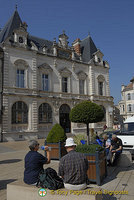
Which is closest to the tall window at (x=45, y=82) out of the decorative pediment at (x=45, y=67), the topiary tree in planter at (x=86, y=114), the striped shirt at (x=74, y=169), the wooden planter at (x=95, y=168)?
the decorative pediment at (x=45, y=67)

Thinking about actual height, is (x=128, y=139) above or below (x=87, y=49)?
below

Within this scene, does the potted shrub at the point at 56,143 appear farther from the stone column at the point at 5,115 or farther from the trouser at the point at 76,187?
the stone column at the point at 5,115

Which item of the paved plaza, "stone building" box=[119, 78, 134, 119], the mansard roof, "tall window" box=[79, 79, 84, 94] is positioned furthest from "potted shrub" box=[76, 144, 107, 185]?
"stone building" box=[119, 78, 134, 119]

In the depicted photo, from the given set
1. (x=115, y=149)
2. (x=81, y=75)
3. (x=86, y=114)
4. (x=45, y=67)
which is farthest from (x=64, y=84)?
(x=115, y=149)

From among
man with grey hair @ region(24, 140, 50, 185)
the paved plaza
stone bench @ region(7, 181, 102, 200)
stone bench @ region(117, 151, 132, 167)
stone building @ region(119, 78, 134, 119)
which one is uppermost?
stone building @ region(119, 78, 134, 119)

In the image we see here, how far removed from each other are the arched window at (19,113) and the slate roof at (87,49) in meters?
12.9

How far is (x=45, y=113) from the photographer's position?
20766 millimetres

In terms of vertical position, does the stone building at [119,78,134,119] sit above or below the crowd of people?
above

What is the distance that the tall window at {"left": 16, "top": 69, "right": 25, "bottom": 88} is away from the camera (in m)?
19.3

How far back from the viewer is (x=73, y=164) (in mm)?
3162

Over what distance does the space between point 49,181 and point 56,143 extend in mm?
4541

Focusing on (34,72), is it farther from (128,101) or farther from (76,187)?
(128,101)

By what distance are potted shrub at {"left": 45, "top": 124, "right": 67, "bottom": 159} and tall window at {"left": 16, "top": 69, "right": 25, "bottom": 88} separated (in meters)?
12.0

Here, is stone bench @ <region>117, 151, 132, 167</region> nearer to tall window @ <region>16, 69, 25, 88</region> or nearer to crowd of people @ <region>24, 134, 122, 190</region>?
crowd of people @ <region>24, 134, 122, 190</region>
